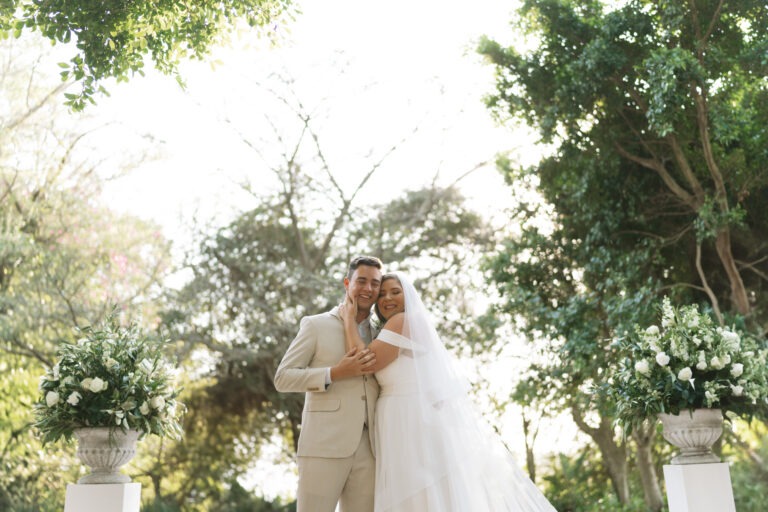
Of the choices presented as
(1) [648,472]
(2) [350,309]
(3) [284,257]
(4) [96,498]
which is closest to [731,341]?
(2) [350,309]

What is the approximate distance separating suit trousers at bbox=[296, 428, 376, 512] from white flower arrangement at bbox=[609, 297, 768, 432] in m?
1.96

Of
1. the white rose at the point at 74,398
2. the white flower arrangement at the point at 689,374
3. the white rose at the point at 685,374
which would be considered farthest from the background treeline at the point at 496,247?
the white rose at the point at 74,398

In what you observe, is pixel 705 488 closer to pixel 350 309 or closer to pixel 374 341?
pixel 374 341

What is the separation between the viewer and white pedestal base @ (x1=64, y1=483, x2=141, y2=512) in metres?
3.88

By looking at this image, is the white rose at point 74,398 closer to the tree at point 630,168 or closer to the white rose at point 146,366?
the white rose at point 146,366

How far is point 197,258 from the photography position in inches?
451

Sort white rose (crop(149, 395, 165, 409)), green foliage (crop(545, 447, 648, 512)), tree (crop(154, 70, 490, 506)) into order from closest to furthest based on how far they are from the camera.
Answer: white rose (crop(149, 395, 165, 409)), tree (crop(154, 70, 490, 506)), green foliage (crop(545, 447, 648, 512))

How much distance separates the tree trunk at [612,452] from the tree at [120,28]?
7.01 metres

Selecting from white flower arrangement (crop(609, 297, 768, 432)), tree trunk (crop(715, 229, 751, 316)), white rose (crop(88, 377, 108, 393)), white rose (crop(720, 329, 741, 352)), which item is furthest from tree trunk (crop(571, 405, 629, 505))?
white rose (crop(88, 377, 108, 393))

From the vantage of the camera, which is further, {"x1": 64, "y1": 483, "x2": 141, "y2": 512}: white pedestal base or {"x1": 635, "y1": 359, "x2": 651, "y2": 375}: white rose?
{"x1": 635, "y1": 359, "x2": 651, "y2": 375}: white rose

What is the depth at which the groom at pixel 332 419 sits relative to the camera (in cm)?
351

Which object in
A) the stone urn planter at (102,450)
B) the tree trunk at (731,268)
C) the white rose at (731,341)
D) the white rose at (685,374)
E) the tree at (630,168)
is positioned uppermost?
the tree at (630,168)

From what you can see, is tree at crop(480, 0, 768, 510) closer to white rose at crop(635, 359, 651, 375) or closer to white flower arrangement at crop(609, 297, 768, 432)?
white flower arrangement at crop(609, 297, 768, 432)

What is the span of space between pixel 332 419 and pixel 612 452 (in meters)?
8.20
